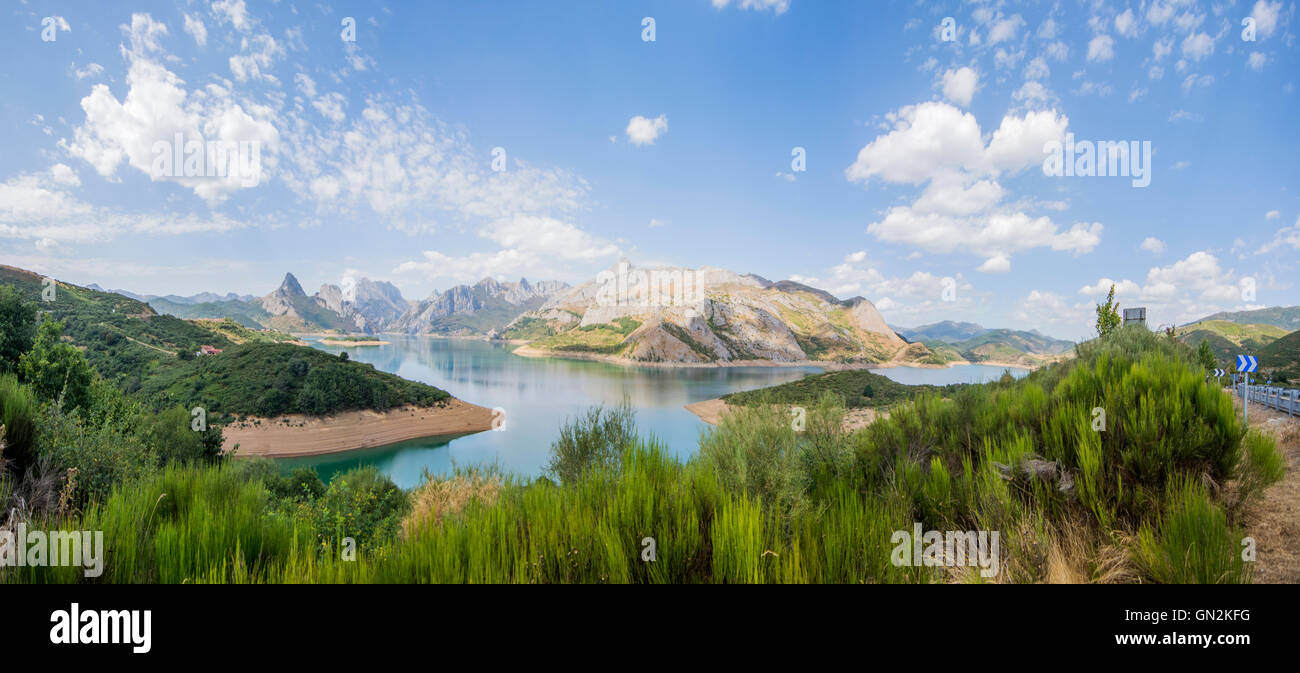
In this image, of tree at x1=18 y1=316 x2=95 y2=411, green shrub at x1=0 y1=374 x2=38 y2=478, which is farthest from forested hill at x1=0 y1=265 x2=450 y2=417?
green shrub at x1=0 y1=374 x2=38 y2=478

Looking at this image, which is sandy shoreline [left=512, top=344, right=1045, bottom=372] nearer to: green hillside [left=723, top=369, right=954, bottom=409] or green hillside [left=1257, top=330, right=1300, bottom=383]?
green hillside [left=1257, top=330, right=1300, bottom=383]

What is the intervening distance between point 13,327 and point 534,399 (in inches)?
1954

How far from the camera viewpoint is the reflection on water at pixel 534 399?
33.5 meters

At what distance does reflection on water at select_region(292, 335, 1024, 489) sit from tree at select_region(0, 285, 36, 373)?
10.9 m

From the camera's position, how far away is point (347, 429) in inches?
1554

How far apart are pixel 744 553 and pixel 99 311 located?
69785mm

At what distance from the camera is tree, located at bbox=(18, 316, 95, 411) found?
383 inches

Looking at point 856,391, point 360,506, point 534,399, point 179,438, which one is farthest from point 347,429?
point 856,391

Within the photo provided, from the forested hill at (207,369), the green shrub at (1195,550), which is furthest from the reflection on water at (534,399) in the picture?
the forested hill at (207,369)

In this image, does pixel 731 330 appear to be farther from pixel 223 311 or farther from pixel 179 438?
pixel 223 311

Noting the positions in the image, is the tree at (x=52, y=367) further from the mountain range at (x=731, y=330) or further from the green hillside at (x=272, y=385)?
the mountain range at (x=731, y=330)
